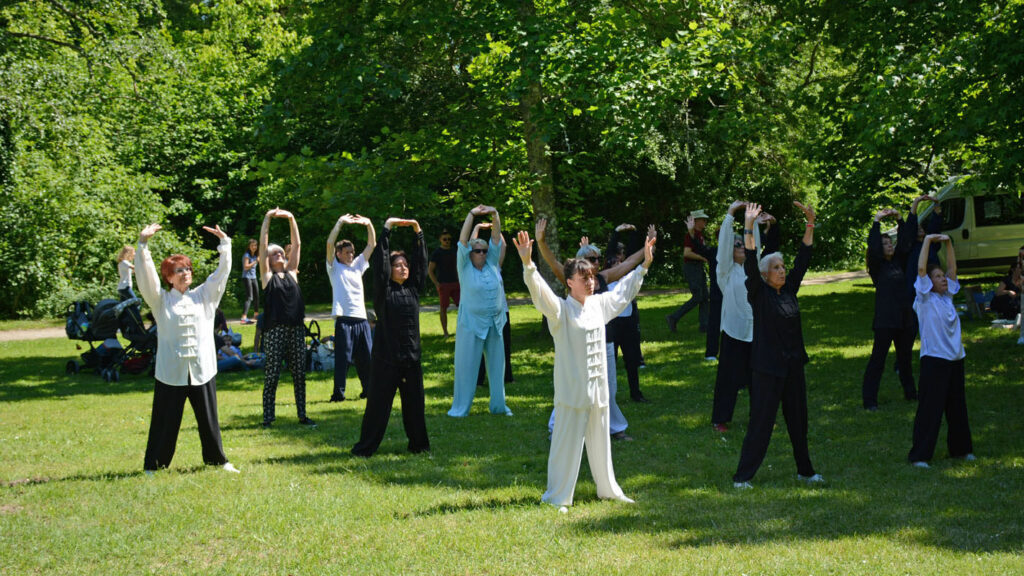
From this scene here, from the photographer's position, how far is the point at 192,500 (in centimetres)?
710

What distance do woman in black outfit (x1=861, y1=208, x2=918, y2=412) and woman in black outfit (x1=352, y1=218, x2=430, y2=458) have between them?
5.04 m

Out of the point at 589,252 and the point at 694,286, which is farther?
the point at 694,286

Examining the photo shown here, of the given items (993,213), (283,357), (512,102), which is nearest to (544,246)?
(283,357)

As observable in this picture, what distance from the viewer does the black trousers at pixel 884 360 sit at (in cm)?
1010

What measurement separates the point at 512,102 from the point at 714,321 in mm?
5337

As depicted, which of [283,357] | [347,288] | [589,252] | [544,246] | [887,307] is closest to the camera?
[544,246]

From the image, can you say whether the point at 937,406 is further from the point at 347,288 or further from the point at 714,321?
the point at 347,288

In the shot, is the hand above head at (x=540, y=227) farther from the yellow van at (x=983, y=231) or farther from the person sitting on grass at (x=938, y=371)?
the yellow van at (x=983, y=231)

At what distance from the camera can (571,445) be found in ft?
22.3

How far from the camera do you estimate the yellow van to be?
68.4ft

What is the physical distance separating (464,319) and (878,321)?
4610mm

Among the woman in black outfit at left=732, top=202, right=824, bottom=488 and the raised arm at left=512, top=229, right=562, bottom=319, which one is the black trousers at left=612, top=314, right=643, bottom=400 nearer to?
the woman in black outfit at left=732, top=202, right=824, bottom=488

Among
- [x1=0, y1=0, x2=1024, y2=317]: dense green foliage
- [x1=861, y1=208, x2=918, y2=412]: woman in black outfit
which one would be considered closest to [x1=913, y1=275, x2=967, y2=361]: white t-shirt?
[x1=861, y1=208, x2=918, y2=412]: woman in black outfit

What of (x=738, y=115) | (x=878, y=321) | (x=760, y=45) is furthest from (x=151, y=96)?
(x=878, y=321)
